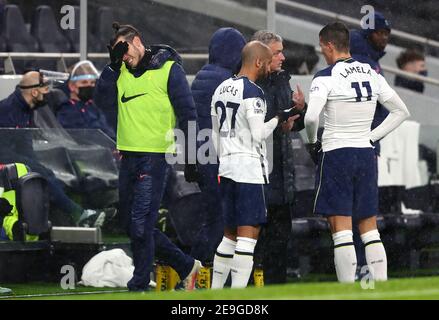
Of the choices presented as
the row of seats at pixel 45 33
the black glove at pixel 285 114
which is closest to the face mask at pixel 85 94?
the row of seats at pixel 45 33

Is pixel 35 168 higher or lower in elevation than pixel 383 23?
lower

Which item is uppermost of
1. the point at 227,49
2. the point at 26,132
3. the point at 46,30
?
the point at 46,30

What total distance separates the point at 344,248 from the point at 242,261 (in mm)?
668

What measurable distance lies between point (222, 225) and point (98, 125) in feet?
11.8

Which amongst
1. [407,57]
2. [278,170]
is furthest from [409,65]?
[278,170]

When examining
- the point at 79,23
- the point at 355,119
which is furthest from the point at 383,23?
the point at 79,23

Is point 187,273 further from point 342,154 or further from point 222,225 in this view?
point 342,154

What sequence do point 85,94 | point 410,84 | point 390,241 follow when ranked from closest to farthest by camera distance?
point 390,241, point 85,94, point 410,84

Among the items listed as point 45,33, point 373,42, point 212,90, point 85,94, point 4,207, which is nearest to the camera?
point 212,90

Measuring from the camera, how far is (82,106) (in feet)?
50.7

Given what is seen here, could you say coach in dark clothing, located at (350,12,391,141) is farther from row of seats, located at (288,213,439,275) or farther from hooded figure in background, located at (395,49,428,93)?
hooded figure in background, located at (395,49,428,93)

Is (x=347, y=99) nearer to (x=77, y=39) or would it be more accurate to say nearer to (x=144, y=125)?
(x=144, y=125)
